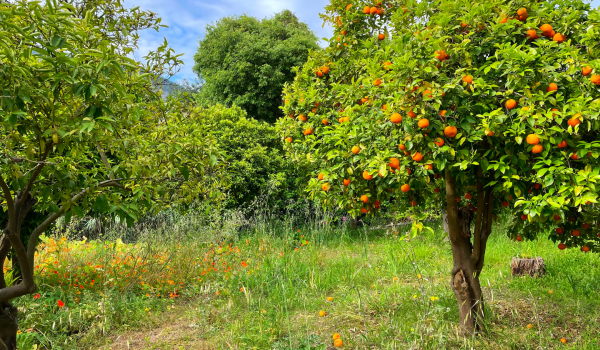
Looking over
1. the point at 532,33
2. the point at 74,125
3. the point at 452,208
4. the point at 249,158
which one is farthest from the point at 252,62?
the point at 74,125

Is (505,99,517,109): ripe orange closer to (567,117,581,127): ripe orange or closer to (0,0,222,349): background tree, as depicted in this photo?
(567,117,581,127): ripe orange

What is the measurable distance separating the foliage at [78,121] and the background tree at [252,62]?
9544mm

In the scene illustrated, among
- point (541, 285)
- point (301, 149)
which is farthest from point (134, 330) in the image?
point (541, 285)

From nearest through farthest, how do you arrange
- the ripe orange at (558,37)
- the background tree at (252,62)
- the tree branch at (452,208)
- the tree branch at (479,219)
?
1. the ripe orange at (558,37)
2. the tree branch at (452,208)
3. the tree branch at (479,219)
4. the background tree at (252,62)

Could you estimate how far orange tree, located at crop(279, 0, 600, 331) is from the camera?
2.09 metres

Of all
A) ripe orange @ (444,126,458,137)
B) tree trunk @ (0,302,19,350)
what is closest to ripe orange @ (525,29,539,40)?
ripe orange @ (444,126,458,137)

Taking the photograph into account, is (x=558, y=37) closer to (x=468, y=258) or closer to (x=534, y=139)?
(x=534, y=139)

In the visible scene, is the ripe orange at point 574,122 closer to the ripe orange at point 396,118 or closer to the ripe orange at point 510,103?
the ripe orange at point 510,103

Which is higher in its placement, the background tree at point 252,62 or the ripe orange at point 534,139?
the background tree at point 252,62

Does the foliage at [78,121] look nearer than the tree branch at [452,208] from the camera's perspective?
Yes

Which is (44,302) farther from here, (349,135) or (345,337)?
(349,135)

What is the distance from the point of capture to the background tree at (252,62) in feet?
40.7

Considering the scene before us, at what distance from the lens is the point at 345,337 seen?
3047 millimetres

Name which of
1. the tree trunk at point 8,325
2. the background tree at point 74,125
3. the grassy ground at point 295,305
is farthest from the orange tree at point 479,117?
the tree trunk at point 8,325
